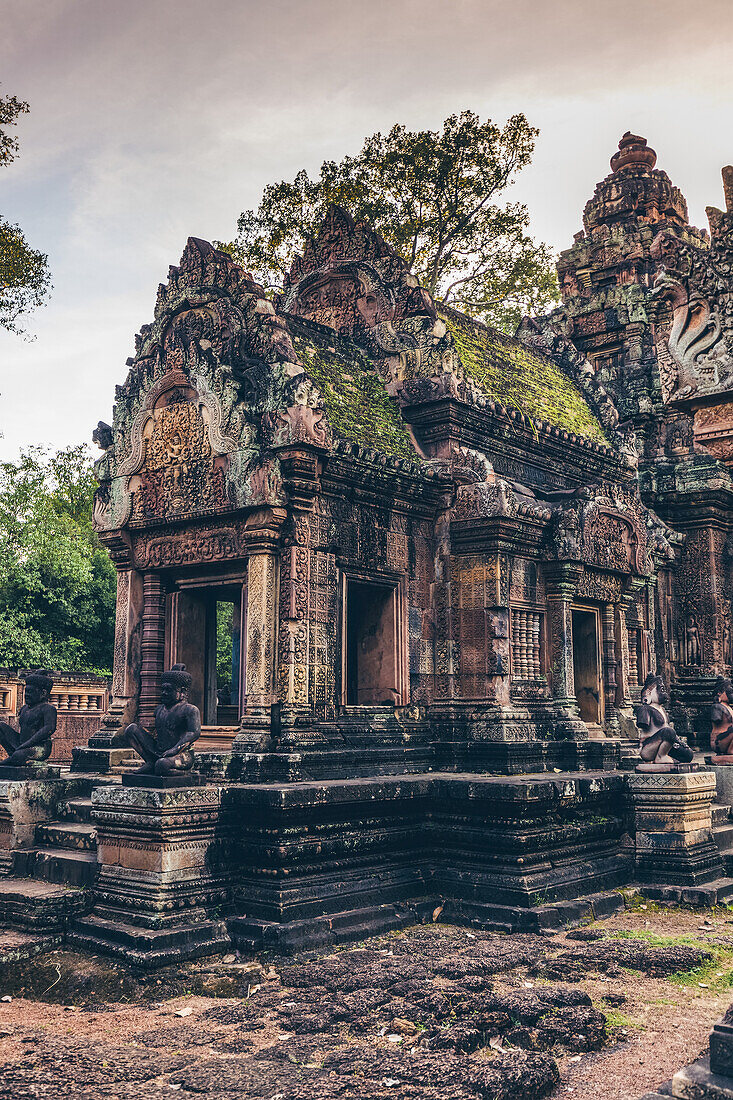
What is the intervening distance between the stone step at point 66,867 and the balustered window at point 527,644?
4772 mm

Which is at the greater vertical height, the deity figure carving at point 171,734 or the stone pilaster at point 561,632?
the stone pilaster at point 561,632

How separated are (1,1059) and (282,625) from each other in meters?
4.39

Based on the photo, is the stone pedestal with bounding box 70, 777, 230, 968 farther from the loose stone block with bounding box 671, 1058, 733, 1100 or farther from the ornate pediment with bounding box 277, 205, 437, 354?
the ornate pediment with bounding box 277, 205, 437, 354

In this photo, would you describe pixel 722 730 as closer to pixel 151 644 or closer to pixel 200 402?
pixel 151 644

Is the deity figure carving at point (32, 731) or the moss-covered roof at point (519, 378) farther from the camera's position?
the moss-covered roof at point (519, 378)

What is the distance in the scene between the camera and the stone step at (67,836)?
853cm

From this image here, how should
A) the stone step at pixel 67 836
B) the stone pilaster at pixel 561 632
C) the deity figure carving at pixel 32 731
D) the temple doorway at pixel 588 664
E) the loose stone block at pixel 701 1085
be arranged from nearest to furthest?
the loose stone block at pixel 701 1085 → the stone step at pixel 67 836 → the deity figure carving at pixel 32 731 → the stone pilaster at pixel 561 632 → the temple doorway at pixel 588 664

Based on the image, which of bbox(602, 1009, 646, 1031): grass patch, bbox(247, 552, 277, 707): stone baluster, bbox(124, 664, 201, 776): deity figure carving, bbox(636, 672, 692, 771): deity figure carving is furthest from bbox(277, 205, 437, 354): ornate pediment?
bbox(602, 1009, 646, 1031): grass patch

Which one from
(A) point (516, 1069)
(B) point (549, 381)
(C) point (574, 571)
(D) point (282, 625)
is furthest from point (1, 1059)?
(B) point (549, 381)

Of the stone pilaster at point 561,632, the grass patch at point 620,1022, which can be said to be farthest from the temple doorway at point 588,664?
the grass patch at point 620,1022

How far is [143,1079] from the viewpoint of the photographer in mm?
4809

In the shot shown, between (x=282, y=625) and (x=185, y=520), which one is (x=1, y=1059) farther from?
(x=185, y=520)

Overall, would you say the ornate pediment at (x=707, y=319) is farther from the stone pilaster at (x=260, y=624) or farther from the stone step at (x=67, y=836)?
the stone step at (x=67, y=836)

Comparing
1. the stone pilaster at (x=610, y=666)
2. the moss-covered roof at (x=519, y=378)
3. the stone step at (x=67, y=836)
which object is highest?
the moss-covered roof at (x=519, y=378)
